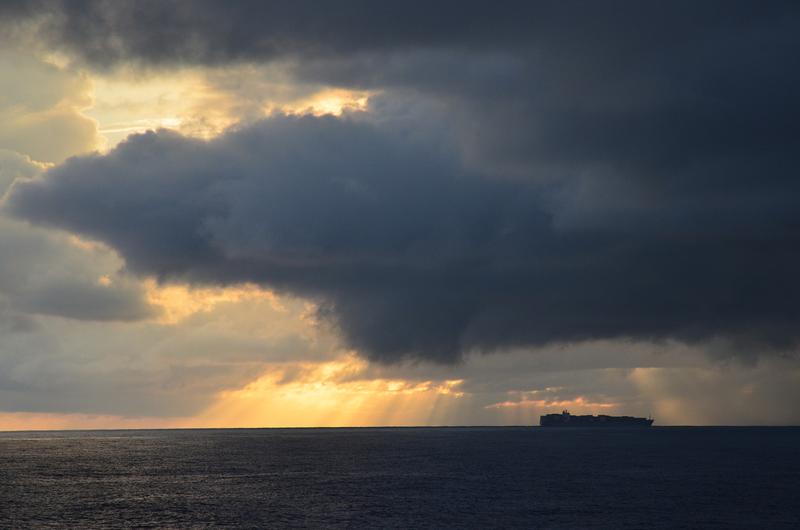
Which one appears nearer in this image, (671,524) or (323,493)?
(671,524)

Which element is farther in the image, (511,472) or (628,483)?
(511,472)

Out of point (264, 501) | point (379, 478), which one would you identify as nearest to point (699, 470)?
point (379, 478)

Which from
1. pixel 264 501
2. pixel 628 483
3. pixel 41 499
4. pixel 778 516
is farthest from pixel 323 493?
pixel 778 516

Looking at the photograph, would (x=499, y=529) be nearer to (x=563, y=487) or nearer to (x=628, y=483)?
(x=563, y=487)

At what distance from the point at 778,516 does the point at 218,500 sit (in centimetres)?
7687

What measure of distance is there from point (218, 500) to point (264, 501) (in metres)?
7.68

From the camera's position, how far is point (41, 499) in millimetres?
133250

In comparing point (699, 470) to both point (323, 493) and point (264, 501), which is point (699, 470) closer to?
point (323, 493)

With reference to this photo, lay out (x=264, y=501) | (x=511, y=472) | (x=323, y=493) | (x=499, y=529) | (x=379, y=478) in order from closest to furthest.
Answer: (x=499, y=529) < (x=264, y=501) < (x=323, y=493) < (x=379, y=478) < (x=511, y=472)

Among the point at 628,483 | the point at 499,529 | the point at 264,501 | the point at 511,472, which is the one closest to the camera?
the point at 499,529

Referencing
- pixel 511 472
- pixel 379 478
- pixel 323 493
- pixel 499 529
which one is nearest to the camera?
pixel 499 529

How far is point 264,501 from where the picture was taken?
129m

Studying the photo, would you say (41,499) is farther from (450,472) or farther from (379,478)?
(450,472)

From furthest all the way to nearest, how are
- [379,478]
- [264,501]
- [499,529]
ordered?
[379,478] → [264,501] → [499,529]
